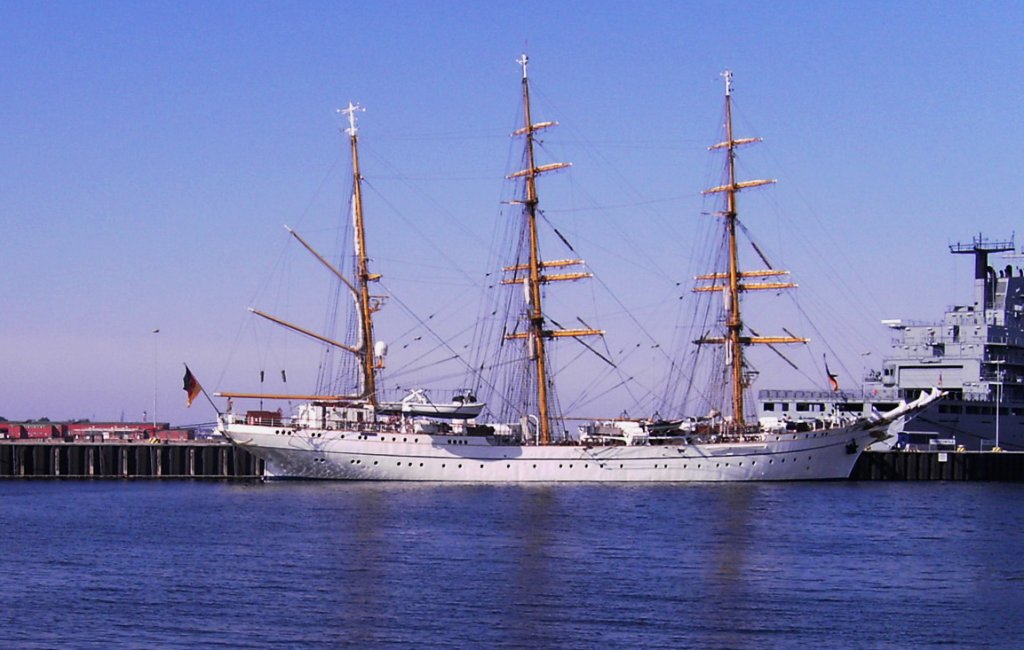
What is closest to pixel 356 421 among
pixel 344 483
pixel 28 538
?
pixel 344 483

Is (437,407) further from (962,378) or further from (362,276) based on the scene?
(962,378)

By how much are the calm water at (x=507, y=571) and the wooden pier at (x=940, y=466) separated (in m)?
21.9

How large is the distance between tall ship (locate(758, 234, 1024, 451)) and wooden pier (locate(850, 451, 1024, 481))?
22.0ft

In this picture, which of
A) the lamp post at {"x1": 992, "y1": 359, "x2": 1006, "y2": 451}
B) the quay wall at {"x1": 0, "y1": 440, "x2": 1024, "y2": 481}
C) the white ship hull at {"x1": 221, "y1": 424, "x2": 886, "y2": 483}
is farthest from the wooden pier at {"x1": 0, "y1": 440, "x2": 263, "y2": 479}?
the lamp post at {"x1": 992, "y1": 359, "x2": 1006, "y2": 451}

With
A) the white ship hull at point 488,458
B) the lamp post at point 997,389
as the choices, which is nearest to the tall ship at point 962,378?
the lamp post at point 997,389

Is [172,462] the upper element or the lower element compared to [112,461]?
lower

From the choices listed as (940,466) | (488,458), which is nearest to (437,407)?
(488,458)

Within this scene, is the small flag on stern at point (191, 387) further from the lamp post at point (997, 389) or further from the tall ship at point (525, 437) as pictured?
the lamp post at point (997, 389)

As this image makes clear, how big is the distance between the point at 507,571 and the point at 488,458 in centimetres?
4146

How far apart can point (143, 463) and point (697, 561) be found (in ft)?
183

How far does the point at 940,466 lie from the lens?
102438 millimetres

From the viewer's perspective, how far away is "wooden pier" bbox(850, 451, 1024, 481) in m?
101

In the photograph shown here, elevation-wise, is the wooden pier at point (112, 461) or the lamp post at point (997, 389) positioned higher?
the lamp post at point (997, 389)

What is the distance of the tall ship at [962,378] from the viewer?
11169 cm
